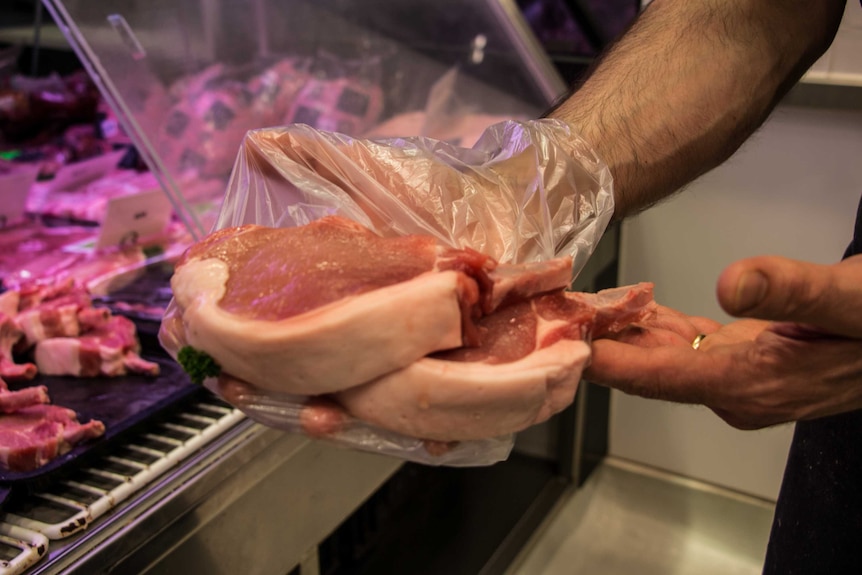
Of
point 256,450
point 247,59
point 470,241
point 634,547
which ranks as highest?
point 247,59

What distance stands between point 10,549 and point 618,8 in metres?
3.02

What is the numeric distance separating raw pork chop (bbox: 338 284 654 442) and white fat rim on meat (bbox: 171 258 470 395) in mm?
26

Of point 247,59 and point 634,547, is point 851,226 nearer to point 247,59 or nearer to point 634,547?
point 634,547

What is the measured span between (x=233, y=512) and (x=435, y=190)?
0.72 m

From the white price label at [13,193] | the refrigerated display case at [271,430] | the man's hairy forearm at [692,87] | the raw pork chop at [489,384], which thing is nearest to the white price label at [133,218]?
the refrigerated display case at [271,430]

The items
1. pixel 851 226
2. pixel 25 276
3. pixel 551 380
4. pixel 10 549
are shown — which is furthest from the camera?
pixel 851 226

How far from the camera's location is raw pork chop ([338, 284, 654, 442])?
88 cm

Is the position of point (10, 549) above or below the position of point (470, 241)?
below

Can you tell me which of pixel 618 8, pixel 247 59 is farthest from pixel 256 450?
pixel 618 8

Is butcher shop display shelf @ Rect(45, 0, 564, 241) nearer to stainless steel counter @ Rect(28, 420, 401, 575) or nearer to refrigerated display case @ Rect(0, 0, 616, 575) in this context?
refrigerated display case @ Rect(0, 0, 616, 575)

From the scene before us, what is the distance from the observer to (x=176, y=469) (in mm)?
1376

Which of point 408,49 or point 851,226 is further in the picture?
point 408,49

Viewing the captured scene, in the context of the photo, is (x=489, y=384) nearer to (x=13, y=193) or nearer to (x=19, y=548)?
(x=19, y=548)

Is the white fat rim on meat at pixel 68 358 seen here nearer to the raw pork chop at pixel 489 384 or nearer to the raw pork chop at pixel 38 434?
the raw pork chop at pixel 38 434
